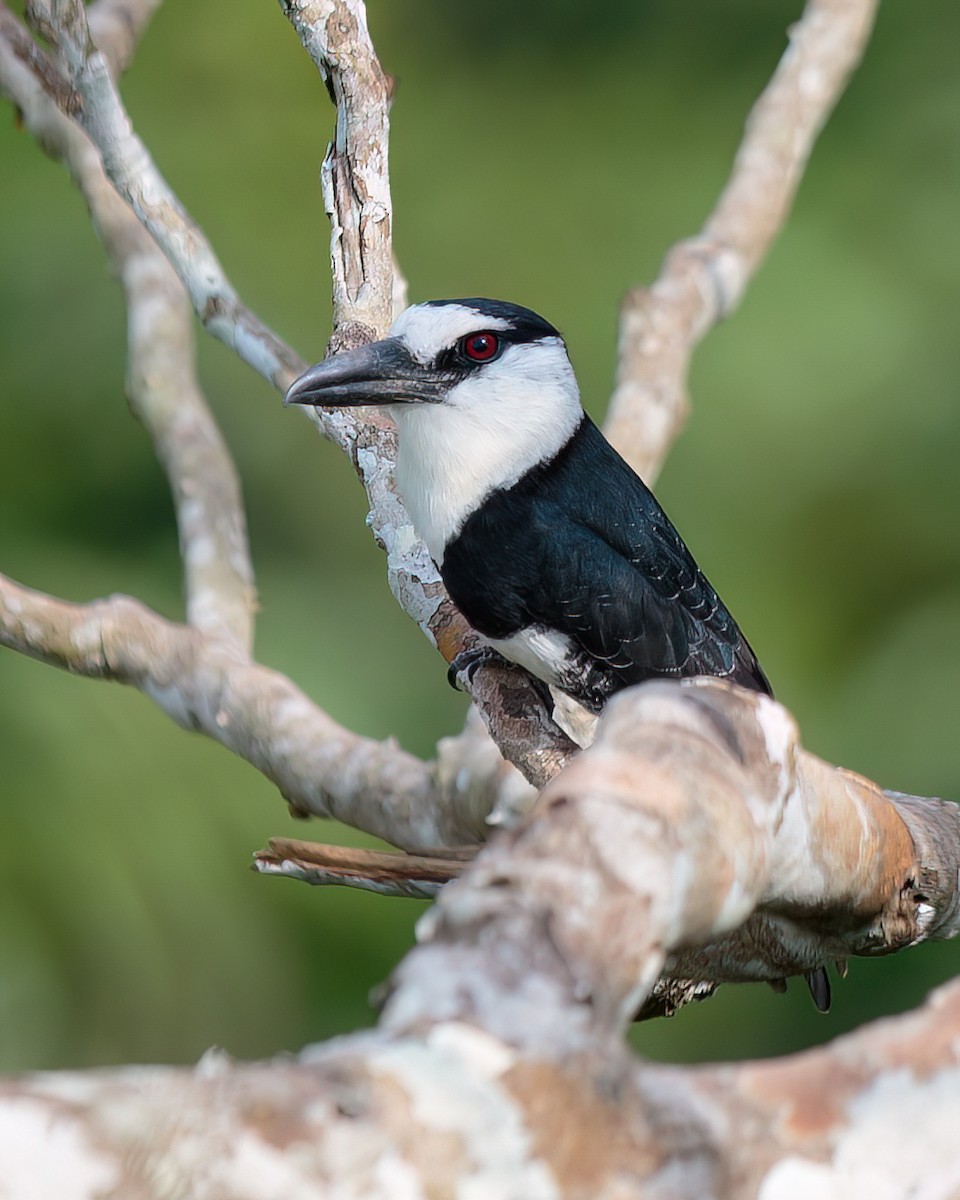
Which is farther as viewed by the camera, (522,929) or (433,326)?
(433,326)

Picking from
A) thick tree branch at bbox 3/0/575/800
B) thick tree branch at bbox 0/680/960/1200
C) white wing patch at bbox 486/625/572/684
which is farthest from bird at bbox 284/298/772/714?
thick tree branch at bbox 0/680/960/1200

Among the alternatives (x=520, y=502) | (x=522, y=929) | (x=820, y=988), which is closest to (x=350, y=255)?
(x=520, y=502)

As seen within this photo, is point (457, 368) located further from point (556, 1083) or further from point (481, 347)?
point (556, 1083)

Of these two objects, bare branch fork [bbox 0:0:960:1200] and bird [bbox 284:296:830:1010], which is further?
bird [bbox 284:296:830:1010]

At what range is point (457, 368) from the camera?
204 cm

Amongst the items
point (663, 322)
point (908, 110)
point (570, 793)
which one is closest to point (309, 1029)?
point (663, 322)

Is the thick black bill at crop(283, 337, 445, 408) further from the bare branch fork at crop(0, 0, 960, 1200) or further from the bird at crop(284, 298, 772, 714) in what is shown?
the bare branch fork at crop(0, 0, 960, 1200)

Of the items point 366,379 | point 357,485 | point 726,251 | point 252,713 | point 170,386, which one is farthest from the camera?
point 357,485

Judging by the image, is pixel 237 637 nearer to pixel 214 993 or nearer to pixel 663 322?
pixel 663 322

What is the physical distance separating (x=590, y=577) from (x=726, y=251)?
131 cm

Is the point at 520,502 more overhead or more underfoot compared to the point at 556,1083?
more overhead

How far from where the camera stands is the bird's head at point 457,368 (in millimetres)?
1973

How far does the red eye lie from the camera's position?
2.04 metres

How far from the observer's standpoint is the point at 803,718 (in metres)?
4.56
